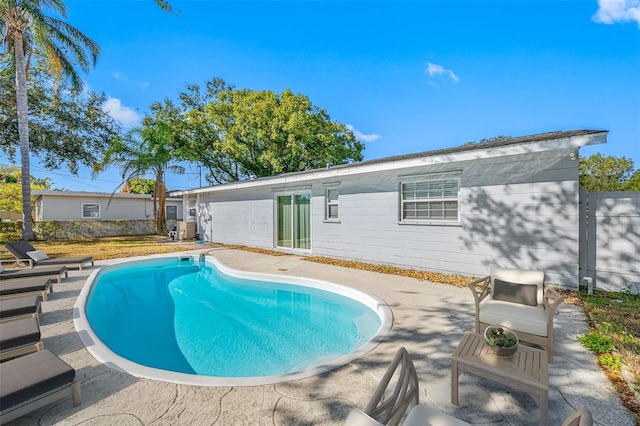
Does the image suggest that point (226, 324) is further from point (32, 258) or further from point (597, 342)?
point (32, 258)

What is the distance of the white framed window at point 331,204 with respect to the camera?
10.2 metres

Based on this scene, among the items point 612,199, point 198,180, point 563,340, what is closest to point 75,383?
point 563,340

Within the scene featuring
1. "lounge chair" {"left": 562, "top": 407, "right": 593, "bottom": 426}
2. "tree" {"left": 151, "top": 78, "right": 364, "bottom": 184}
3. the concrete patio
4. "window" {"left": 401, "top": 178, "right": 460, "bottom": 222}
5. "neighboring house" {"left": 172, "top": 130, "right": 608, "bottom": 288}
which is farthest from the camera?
"tree" {"left": 151, "top": 78, "right": 364, "bottom": 184}

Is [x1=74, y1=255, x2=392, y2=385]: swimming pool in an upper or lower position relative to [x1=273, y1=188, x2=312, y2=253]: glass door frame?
lower

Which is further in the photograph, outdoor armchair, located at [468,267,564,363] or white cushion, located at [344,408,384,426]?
outdoor armchair, located at [468,267,564,363]

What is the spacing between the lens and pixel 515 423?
224 centimetres

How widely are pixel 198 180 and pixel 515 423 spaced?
2407cm

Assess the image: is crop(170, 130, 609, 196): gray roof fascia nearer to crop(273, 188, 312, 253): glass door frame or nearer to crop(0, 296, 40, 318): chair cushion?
crop(273, 188, 312, 253): glass door frame

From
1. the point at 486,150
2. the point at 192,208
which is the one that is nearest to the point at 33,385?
the point at 486,150

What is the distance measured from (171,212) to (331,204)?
20.1 metres

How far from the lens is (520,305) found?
150 inches

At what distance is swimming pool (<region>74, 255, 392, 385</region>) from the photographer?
367cm

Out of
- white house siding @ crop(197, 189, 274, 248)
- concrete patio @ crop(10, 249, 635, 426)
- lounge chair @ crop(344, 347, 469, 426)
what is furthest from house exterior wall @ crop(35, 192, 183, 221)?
lounge chair @ crop(344, 347, 469, 426)

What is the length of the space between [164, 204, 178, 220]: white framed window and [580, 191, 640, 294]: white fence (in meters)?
26.8
